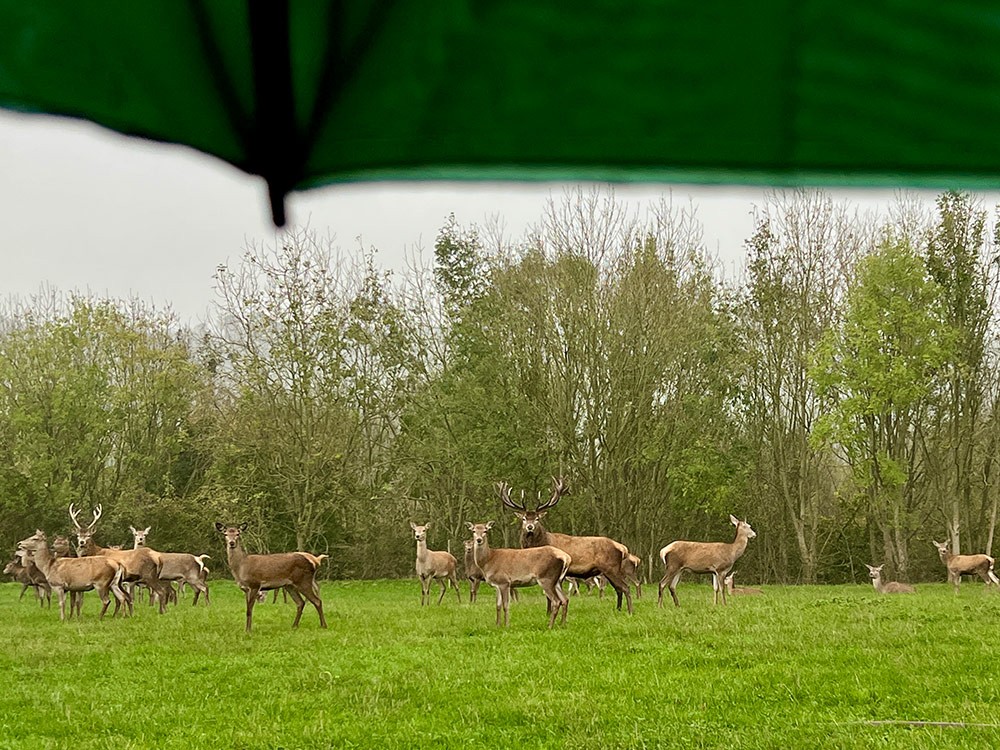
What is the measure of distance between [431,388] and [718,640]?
13214mm

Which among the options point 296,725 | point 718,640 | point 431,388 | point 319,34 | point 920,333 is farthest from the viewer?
point 431,388

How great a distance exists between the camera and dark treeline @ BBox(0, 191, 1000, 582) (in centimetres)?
2092

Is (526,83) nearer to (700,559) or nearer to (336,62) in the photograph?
(336,62)

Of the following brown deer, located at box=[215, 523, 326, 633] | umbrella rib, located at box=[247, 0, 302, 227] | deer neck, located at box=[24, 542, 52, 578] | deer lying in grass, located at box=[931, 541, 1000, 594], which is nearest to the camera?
umbrella rib, located at box=[247, 0, 302, 227]

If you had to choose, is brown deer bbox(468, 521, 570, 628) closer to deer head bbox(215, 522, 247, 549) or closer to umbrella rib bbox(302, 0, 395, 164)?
deer head bbox(215, 522, 247, 549)

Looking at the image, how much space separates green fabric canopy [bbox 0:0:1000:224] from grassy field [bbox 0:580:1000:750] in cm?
554

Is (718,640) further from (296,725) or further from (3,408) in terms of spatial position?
(3,408)

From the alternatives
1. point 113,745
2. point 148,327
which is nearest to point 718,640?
point 113,745

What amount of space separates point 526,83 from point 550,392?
20604mm

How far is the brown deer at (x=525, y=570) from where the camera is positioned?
10.9 m

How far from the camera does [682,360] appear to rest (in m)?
21.7

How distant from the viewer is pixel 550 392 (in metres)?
21.1

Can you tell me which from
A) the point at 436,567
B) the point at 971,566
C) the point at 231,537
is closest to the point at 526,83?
the point at 231,537

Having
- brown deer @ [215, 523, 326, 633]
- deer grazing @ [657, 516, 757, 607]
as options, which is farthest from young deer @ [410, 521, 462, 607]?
brown deer @ [215, 523, 326, 633]
